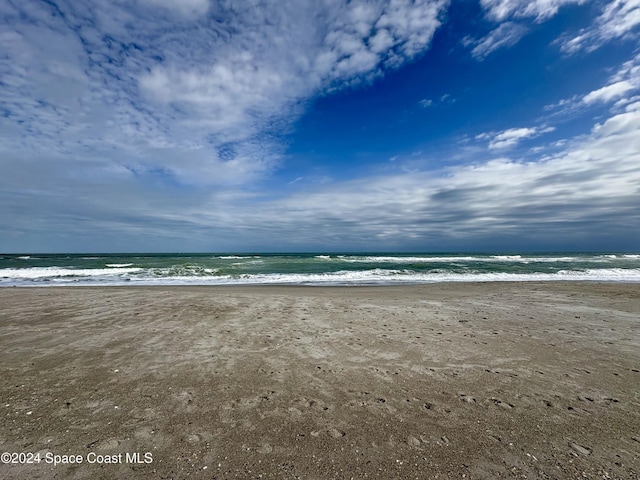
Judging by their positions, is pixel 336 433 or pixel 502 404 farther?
pixel 502 404

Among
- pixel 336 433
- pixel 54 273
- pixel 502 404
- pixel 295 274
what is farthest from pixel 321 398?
pixel 54 273

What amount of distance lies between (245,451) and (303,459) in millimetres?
599

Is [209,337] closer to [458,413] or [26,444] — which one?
[26,444]

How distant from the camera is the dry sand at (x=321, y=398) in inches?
113

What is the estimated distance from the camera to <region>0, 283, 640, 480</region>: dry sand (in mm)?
2865

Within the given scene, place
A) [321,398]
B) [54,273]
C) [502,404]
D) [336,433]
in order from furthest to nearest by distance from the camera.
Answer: [54,273] < [321,398] < [502,404] < [336,433]

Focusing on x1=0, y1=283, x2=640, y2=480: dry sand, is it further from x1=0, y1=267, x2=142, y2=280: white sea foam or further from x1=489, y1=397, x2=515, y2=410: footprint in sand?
x1=0, y1=267, x2=142, y2=280: white sea foam

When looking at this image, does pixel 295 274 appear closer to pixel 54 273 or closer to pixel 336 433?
pixel 54 273

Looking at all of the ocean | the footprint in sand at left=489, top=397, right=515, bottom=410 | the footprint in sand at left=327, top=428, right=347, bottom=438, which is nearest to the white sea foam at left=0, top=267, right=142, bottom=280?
the ocean

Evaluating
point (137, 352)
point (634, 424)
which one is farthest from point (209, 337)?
point (634, 424)

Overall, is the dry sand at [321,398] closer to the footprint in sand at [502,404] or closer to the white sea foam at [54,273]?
the footprint in sand at [502,404]

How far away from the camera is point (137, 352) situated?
5.77 m

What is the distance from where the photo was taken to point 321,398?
4055mm

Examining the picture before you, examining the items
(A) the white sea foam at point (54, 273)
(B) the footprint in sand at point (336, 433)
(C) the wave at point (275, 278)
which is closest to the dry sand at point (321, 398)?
(B) the footprint in sand at point (336, 433)
